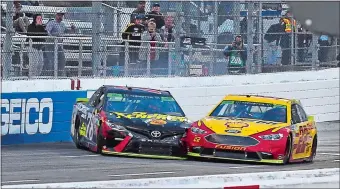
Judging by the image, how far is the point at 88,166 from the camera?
13.1 meters

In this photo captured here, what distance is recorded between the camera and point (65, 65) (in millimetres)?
18422

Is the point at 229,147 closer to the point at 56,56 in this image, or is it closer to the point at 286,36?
the point at 56,56

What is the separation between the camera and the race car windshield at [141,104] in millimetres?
15719

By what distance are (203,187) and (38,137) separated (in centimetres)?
1157

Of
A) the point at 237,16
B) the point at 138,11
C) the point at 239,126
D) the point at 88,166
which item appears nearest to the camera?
the point at 88,166

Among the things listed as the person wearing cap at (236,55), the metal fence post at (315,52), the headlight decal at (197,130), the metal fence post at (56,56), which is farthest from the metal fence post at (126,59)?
the metal fence post at (315,52)

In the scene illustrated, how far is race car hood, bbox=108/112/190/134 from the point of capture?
14.8 meters

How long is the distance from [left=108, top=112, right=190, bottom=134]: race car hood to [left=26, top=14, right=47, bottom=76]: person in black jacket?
311 centimetres

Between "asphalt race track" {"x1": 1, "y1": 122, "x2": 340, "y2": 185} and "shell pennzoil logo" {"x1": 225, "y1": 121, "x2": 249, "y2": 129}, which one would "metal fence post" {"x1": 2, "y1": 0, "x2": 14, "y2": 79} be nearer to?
"asphalt race track" {"x1": 1, "y1": 122, "x2": 340, "y2": 185}

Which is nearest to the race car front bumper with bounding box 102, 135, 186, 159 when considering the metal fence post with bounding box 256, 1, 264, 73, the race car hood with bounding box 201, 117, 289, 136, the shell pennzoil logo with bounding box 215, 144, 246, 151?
the race car hood with bounding box 201, 117, 289, 136

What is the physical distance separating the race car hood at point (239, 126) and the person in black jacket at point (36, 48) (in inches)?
168

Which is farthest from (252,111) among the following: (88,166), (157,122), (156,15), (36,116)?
(156,15)

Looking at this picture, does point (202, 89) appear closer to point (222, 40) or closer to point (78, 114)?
point (222, 40)

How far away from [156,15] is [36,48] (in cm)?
289
